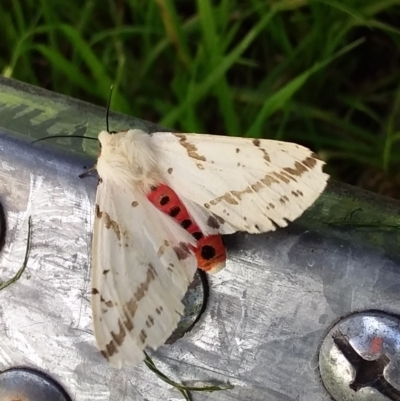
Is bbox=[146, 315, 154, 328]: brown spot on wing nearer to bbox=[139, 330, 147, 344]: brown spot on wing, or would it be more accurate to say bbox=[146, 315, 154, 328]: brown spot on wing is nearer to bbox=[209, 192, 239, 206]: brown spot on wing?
bbox=[139, 330, 147, 344]: brown spot on wing

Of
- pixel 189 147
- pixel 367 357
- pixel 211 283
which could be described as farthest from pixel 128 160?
pixel 367 357

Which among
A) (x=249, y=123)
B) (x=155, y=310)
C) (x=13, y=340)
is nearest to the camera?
(x=155, y=310)

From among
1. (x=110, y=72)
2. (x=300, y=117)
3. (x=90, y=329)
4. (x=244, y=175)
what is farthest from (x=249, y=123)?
(x=90, y=329)

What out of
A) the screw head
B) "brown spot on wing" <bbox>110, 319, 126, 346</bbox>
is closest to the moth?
"brown spot on wing" <bbox>110, 319, 126, 346</bbox>

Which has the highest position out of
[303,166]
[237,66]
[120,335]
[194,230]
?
[237,66]

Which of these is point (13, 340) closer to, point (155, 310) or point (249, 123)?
point (155, 310)

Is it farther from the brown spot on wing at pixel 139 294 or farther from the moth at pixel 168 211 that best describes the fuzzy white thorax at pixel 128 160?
the brown spot on wing at pixel 139 294

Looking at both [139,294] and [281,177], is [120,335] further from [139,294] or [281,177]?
[281,177]
